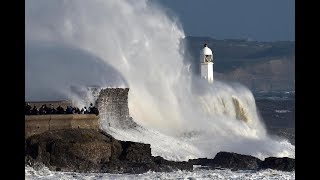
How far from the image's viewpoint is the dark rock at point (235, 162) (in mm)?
26578

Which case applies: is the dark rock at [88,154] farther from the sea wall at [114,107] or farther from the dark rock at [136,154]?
the sea wall at [114,107]

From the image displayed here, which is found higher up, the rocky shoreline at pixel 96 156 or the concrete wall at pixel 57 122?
the concrete wall at pixel 57 122

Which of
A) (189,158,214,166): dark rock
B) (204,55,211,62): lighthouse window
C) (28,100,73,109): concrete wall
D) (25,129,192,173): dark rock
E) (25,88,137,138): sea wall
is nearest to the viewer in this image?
(25,129,192,173): dark rock

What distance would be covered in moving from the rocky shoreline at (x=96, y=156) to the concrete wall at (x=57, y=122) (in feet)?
0.52

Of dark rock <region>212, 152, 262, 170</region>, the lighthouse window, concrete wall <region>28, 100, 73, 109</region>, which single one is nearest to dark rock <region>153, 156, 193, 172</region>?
dark rock <region>212, 152, 262, 170</region>

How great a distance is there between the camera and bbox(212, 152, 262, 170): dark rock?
26.6 metres

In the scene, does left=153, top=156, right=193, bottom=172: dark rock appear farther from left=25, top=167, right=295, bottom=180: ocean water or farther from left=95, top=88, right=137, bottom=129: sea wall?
left=95, top=88, right=137, bottom=129: sea wall

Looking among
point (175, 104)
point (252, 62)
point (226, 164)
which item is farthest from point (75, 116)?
point (252, 62)

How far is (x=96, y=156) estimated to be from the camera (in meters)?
25.0

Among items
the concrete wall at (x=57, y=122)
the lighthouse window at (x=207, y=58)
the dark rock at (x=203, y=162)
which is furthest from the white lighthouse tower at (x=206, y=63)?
the concrete wall at (x=57, y=122)

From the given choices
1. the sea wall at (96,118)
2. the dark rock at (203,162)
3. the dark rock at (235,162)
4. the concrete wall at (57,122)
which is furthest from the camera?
the dark rock at (203,162)

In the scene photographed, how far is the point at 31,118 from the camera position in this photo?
82.2 ft

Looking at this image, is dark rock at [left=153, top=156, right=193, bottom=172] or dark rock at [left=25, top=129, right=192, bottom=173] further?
dark rock at [left=153, top=156, right=193, bottom=172]
